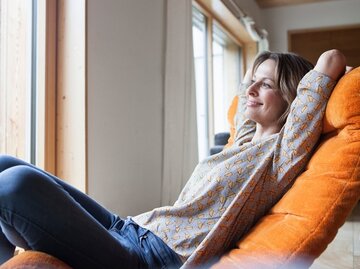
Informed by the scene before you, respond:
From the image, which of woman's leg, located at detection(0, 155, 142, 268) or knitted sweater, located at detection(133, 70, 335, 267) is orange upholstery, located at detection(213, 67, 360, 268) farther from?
woman's leg, located at detection(0, 155, 142, 268)

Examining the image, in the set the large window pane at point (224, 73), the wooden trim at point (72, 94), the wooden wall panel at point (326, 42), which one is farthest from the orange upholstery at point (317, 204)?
the wooden wall panel at point (326, 42)

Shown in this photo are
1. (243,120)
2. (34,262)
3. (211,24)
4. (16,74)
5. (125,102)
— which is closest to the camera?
(34,262)

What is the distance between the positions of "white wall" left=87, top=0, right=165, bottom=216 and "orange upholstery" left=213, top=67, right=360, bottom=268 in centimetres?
119

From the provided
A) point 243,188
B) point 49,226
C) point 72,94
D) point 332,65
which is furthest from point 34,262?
point 72,94

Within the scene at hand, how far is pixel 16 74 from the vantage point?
193 cm

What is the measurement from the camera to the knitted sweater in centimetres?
107

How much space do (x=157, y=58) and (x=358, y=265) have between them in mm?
1697

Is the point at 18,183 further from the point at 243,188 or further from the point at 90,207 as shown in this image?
the point at 243,188

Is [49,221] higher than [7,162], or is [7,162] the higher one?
[7,162]

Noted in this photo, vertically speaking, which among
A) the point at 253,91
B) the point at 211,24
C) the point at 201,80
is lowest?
the point at 253,91

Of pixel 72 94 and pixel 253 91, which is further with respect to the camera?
pixel 72 94

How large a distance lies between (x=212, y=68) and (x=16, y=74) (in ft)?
8.50

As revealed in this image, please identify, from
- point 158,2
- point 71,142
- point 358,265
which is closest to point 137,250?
point 71,142

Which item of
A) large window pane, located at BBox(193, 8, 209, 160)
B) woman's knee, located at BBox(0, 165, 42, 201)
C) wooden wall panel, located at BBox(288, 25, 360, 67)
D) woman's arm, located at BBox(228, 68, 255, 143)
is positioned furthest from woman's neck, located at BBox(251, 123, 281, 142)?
wooden wall panel, located at BBox(288, 25, 360, 67)
